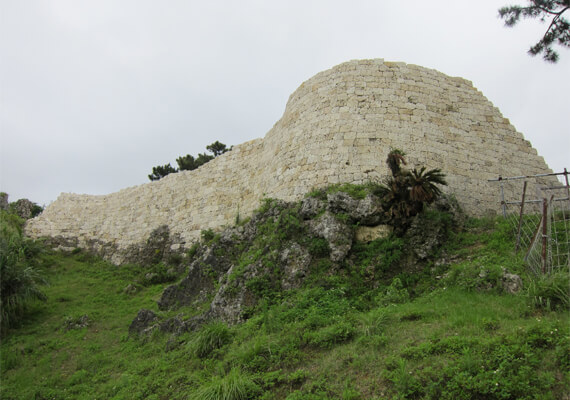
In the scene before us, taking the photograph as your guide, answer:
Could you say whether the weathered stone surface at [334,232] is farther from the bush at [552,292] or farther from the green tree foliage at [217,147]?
the green tree foliage at [217,147]

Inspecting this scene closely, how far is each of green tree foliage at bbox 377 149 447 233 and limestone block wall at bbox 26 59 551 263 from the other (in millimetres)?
1476

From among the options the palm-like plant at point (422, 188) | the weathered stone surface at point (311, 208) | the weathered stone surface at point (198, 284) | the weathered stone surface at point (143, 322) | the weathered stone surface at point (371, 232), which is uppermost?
the palm-like plant at point (422, 188)

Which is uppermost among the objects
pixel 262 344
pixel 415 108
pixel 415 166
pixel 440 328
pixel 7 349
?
pixel 415 108

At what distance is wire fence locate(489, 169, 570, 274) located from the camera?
20.9ft

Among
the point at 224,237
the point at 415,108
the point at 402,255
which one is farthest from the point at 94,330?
the point at 415,108

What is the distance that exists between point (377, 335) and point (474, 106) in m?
9.14

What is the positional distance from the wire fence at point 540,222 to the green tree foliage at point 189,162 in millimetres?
19574

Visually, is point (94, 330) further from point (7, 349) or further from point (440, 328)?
point (440, 328)

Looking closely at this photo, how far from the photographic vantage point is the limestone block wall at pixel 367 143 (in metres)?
10.8

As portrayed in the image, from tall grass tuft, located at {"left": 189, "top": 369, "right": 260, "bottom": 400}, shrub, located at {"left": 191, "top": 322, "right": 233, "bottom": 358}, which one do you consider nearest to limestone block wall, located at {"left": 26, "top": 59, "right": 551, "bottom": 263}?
shrub, located at {"left": 191, "top": 322, "right": 233, "bottom": 358}

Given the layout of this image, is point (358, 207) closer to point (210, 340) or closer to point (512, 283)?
point (512, 283)

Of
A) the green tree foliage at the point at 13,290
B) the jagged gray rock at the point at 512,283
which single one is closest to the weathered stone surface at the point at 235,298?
the jagged gray rock at the point at 512,283

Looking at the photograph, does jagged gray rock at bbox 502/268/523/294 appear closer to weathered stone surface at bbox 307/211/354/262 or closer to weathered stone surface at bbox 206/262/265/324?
weathered stone surface at bbox 307/211/354/262

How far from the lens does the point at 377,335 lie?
236 inches
